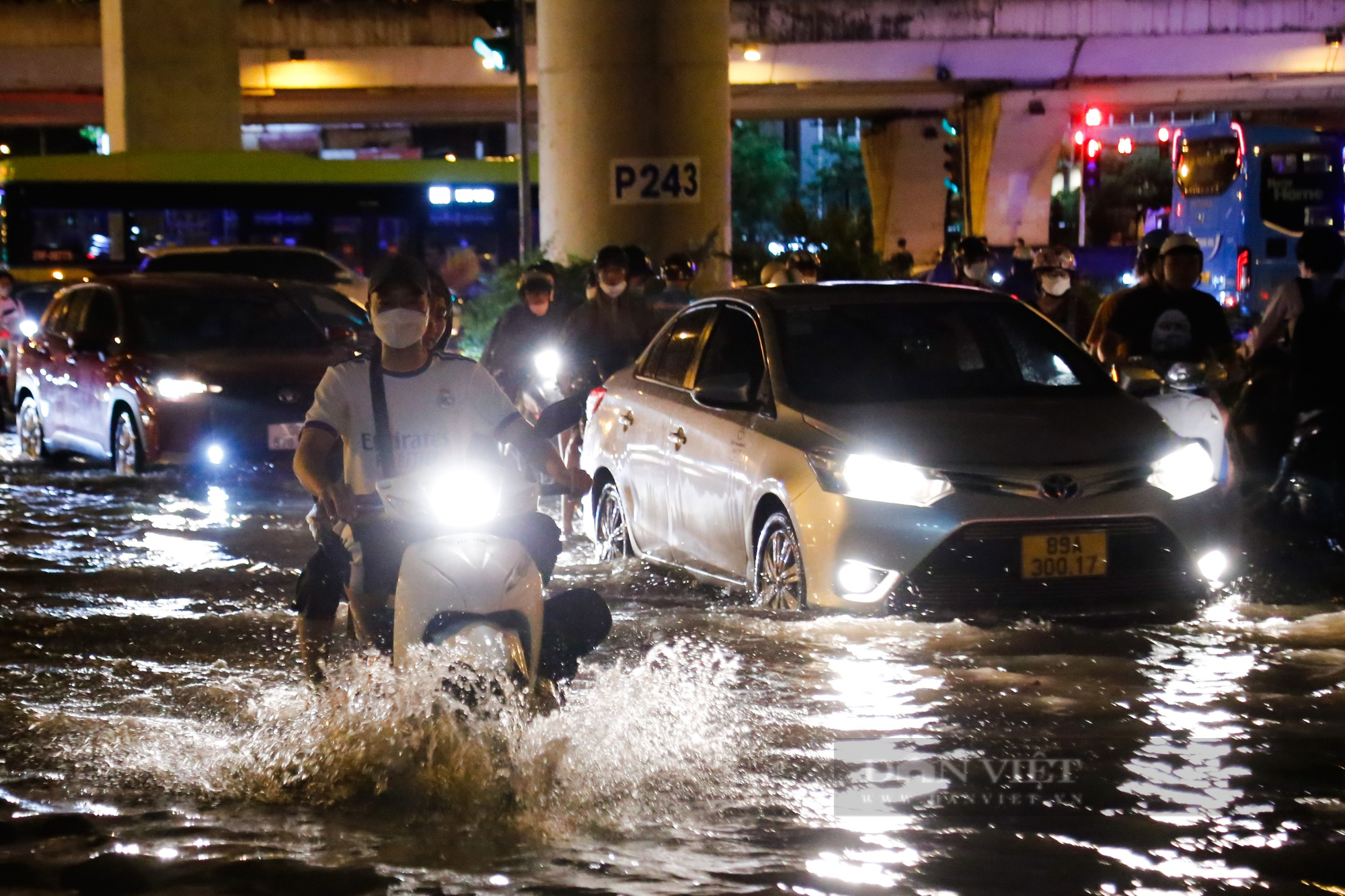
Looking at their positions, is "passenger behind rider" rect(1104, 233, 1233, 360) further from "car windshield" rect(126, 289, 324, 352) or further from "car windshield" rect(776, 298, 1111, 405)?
"car windshield" rect(126, 289, 324, 352)

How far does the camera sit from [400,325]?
5547mm

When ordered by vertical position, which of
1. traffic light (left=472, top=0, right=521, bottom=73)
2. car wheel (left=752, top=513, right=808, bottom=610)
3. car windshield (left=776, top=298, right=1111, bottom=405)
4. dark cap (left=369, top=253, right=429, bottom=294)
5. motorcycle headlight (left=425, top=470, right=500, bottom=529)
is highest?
traffic light (left=472, top=0, right=521, bottom=73)

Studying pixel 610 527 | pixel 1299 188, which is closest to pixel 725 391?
pixel 610 527

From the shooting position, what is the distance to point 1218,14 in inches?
1657

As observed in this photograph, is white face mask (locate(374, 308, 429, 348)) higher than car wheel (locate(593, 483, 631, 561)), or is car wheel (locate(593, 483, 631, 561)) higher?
white face mask (locate(374, 308, 429, 348))

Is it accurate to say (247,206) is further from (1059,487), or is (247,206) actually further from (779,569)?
(1059,487)

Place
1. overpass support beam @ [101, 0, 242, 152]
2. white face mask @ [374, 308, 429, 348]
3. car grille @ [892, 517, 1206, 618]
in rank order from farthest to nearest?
overpass support beam @ [101, 0, 242, 152] < car grille @ [892, 517, 1206, 618] < white face mask @ [374, 308, 429, 348]

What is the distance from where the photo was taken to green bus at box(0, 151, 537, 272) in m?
30.0

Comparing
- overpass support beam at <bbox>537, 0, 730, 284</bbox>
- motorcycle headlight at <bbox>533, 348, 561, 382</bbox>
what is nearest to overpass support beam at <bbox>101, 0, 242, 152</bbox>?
overpass support beam at <bbox>537, 0, 730, 284</bbox>

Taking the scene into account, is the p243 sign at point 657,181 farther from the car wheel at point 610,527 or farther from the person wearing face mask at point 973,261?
the car wheel at point 610,527

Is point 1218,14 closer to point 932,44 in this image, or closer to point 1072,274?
point 932,44

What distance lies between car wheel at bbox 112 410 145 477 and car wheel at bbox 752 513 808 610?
7.52 meters

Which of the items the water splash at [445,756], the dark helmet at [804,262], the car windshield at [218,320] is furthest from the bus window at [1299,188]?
the water splash at [445,756]

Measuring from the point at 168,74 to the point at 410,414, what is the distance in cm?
3527
